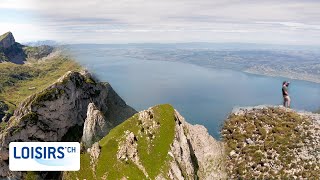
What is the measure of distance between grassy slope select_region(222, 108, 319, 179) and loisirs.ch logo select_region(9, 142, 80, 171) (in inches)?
1130

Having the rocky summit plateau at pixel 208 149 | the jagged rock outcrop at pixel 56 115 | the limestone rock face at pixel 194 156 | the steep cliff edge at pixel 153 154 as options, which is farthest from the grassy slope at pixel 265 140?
the jagged rock outcrop at pixel 56 115

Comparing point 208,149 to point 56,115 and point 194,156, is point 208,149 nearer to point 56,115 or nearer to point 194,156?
point 194,156

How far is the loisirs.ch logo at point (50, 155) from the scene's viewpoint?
63356 millimetres

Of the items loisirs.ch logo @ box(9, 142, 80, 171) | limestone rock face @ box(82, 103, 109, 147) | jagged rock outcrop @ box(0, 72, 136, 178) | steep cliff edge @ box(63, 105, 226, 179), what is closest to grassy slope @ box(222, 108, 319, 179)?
steep cliff edge @ box(63, 105, 226, 179)

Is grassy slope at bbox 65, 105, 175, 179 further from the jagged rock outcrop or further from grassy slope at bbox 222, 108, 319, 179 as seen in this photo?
the jagged rock outcrop

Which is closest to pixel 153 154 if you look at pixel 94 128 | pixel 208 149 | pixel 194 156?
pixel 194 156

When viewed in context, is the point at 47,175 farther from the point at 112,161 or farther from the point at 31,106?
the point at 112,161

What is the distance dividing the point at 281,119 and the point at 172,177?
24.6 m

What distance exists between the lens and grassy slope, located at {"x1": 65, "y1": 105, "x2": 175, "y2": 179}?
6425cm

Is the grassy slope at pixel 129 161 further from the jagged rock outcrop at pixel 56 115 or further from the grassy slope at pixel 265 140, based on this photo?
the jagged rock outcrop at pixel 56 115

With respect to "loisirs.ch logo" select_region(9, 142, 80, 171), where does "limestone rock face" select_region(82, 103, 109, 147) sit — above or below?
below

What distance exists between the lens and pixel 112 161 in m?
65.8

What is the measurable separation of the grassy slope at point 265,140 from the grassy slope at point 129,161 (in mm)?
12019

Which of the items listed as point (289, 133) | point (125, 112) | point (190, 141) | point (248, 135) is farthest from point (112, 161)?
point (125, 112)
